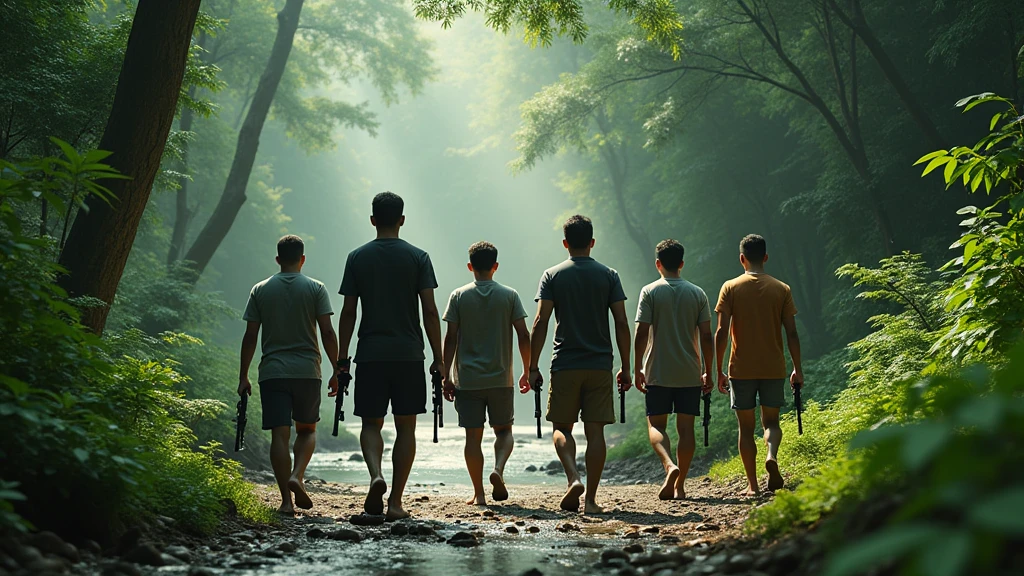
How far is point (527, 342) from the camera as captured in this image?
7926mm

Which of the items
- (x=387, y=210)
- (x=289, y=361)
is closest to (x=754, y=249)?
(x=387, y=210)

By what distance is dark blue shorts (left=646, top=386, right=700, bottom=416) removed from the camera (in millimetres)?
7867

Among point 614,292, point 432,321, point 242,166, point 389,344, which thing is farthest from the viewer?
point 242,166

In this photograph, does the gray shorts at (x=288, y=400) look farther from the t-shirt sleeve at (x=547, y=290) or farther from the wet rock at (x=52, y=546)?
the wet rock at (x=52, y=546)

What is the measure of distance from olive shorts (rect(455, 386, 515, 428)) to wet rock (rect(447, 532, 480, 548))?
248cm

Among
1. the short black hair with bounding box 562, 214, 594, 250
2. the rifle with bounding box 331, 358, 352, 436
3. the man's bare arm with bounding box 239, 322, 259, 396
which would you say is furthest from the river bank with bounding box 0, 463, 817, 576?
the short black hair with bounding box 562, 214, 594, 250

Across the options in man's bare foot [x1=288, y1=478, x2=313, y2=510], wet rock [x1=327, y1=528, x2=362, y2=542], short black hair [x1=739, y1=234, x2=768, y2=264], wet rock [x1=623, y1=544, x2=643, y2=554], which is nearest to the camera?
wet rock [x1=623, y1=544, x2=643, y2=554]

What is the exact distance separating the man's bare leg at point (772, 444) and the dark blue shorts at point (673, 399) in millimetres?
703

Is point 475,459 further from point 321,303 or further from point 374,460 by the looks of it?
point 321,303

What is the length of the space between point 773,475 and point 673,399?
46.2 inches

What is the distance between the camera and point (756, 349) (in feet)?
24.3

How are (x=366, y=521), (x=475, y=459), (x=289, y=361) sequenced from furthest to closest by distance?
(x=475, y=459)
(x=289, y=361)
(x=366, y=521)

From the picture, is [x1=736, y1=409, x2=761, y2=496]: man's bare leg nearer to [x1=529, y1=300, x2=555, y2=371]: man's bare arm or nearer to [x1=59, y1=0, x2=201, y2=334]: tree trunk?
[x1=529, y1=300, x2=555, y2=371]: man's bare arm

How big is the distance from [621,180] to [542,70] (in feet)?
23.4
